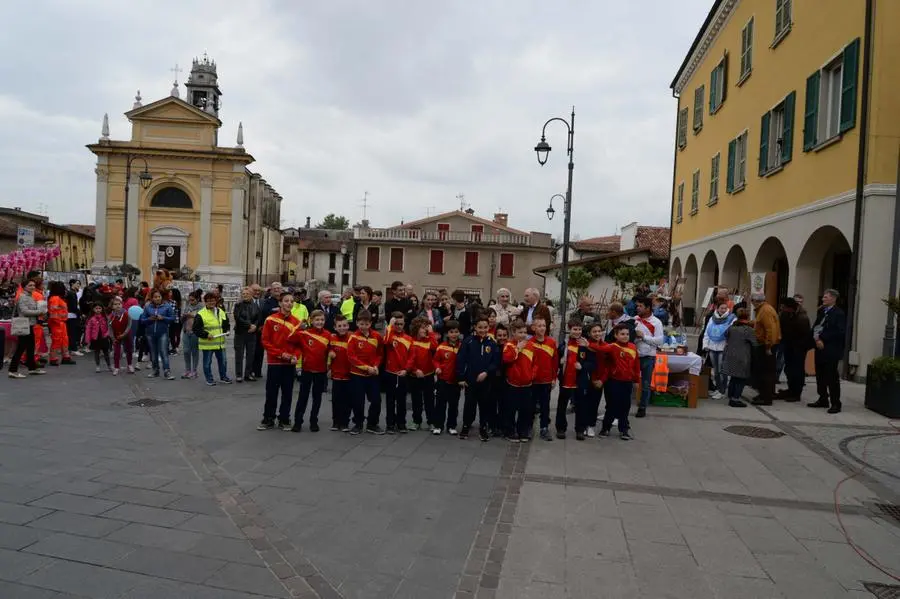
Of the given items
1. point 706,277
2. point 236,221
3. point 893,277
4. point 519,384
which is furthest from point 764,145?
point 236,221

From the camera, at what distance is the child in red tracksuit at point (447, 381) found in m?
9.09

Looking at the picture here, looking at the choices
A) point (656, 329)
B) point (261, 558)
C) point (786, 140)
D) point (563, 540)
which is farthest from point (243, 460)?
point (786, 140)

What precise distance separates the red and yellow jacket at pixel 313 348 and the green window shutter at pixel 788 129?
1261 centimetres

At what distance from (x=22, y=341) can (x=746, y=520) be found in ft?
41.8

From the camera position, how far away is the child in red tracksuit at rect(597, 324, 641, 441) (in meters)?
9.09

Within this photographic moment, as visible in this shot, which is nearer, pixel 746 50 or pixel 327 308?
pixel 327 308

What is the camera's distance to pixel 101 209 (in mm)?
51531

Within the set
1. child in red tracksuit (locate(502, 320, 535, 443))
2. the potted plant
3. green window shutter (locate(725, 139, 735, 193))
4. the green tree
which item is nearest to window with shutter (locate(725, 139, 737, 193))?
green window shutter (locate(725, 139, 735, 193))

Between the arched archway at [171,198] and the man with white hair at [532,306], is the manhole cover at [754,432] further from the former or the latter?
the arched archway at [171,198]

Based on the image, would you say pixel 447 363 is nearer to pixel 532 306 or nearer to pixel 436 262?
pixel 532 306

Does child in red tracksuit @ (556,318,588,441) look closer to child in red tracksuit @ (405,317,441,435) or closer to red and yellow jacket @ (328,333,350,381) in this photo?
child in red tracksuit @ (405,317,441,435)

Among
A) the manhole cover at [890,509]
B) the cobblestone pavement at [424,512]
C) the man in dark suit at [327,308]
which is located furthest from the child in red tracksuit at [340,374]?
the manhole cover at [890,509]

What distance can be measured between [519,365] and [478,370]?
532 mm

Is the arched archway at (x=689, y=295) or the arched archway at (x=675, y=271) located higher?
the arched archway at (x=675, y=271)
